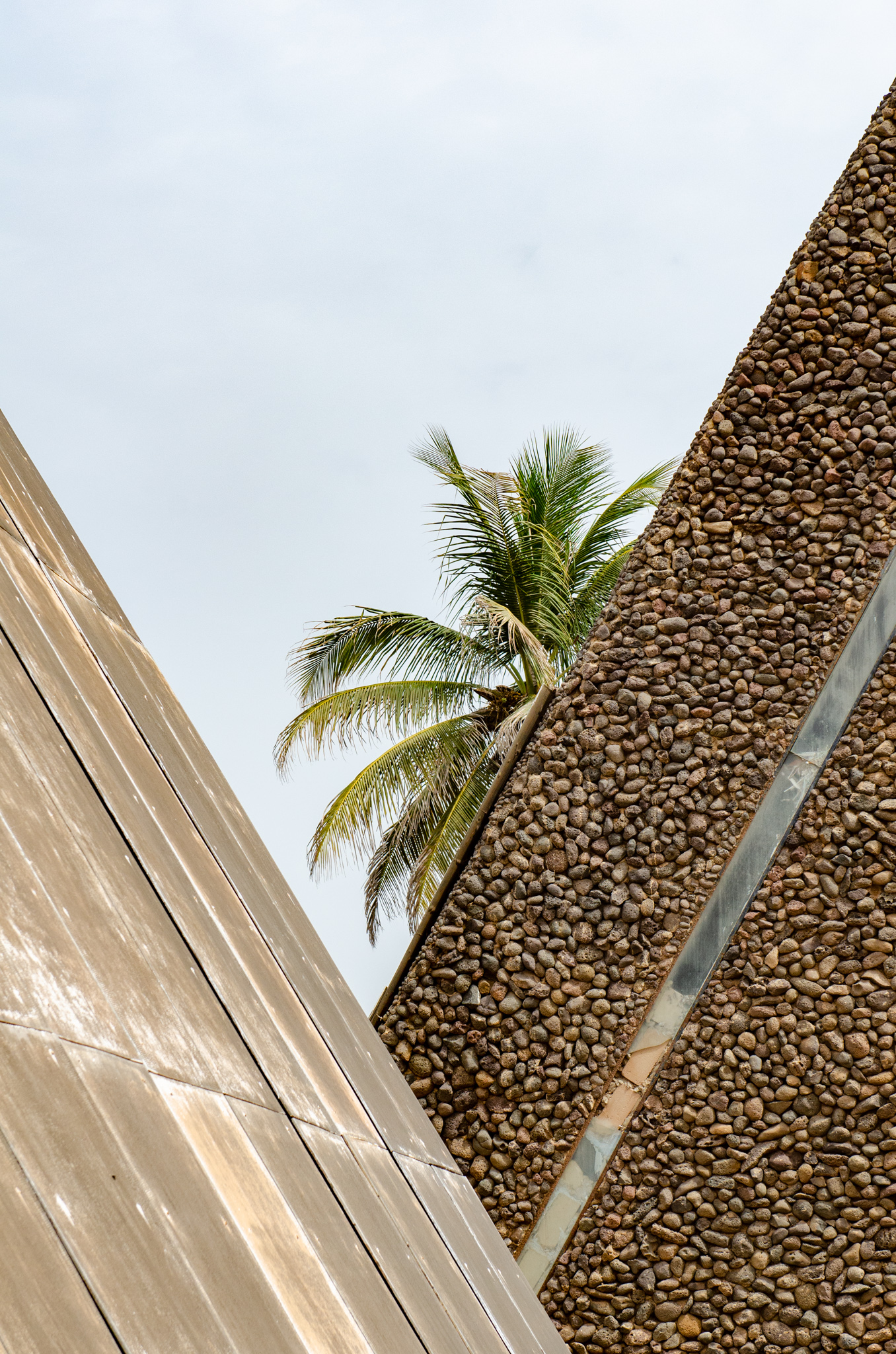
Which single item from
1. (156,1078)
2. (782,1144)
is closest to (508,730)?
(782,1144)

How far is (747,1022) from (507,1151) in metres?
1.67

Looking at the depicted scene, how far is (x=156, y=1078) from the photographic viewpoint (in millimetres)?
1238

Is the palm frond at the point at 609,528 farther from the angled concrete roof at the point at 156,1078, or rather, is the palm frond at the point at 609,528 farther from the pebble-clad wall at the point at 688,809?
the angled concrete roof at the point at 156,1078

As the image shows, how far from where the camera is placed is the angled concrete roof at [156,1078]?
36.6 inches

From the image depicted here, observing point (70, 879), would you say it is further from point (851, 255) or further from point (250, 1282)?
point (851, 255)

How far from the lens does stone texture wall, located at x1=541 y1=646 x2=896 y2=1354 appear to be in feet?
18.5

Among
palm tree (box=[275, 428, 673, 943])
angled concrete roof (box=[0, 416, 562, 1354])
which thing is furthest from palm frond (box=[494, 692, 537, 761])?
angled concrete roof (box=[0, 416, 562, 1354])

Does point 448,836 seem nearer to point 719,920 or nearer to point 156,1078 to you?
point 719,920

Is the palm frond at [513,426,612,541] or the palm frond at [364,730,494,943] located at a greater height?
the palm frond at [513,426,612,541]

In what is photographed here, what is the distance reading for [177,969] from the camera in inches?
61.6

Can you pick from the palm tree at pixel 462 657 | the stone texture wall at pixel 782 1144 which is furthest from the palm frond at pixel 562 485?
the stone texture wall at pixel 782 1144

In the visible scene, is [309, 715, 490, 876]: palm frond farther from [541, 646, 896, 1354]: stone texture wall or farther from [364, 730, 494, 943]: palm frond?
[541, 646, 896, 1354]: stone texture wall

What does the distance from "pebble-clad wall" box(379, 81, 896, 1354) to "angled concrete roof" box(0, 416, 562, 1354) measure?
128 inches

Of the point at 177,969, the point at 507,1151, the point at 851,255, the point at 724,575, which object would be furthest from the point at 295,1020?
the point at 851,255
